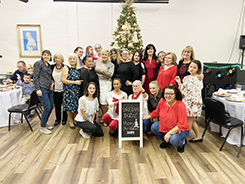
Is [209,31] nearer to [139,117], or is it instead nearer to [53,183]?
[139,117]

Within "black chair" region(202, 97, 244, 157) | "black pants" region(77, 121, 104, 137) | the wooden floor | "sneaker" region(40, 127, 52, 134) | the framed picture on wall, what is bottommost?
the wooden floor

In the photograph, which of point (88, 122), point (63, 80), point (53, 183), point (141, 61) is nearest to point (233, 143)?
point (141, 61)

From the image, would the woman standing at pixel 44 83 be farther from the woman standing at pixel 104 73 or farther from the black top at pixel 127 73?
the black top at pixel 127 73

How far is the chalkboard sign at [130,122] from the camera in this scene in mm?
3029

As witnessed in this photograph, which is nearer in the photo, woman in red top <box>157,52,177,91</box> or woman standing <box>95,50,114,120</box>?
woman in red top <box>157,52,177,91</box>

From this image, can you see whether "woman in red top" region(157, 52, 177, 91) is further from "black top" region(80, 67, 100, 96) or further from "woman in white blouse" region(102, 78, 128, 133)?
"black top" region(80, 67, 100, 96)

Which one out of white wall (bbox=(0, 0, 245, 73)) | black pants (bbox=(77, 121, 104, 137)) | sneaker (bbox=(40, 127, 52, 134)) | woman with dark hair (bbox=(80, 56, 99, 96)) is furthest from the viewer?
white wall (bbox=(0, 0, 245, 73))

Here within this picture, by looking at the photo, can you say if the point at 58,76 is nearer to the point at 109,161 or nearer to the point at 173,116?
the point at 109,161

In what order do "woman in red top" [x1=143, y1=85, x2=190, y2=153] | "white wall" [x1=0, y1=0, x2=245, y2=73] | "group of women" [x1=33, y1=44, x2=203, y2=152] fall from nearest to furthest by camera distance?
"woman in red top" [x1=143, y1=85, x2=190, y2=153]
"group of women" [x1=33, y1=44, x2=203, y2=152]
"white wall" [x1=0, y1=0, x2=245, y2=73]

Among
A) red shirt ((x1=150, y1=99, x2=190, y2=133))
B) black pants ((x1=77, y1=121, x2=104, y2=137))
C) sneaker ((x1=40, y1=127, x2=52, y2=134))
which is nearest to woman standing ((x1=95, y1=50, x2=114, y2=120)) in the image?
black pants ((x1=77, y1=121, x2=104, y2=137))

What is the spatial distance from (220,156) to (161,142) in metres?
0.90

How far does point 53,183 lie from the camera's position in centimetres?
220

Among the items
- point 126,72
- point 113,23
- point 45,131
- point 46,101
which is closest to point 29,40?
point 113,23

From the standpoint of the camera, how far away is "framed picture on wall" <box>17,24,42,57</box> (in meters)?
6.21
